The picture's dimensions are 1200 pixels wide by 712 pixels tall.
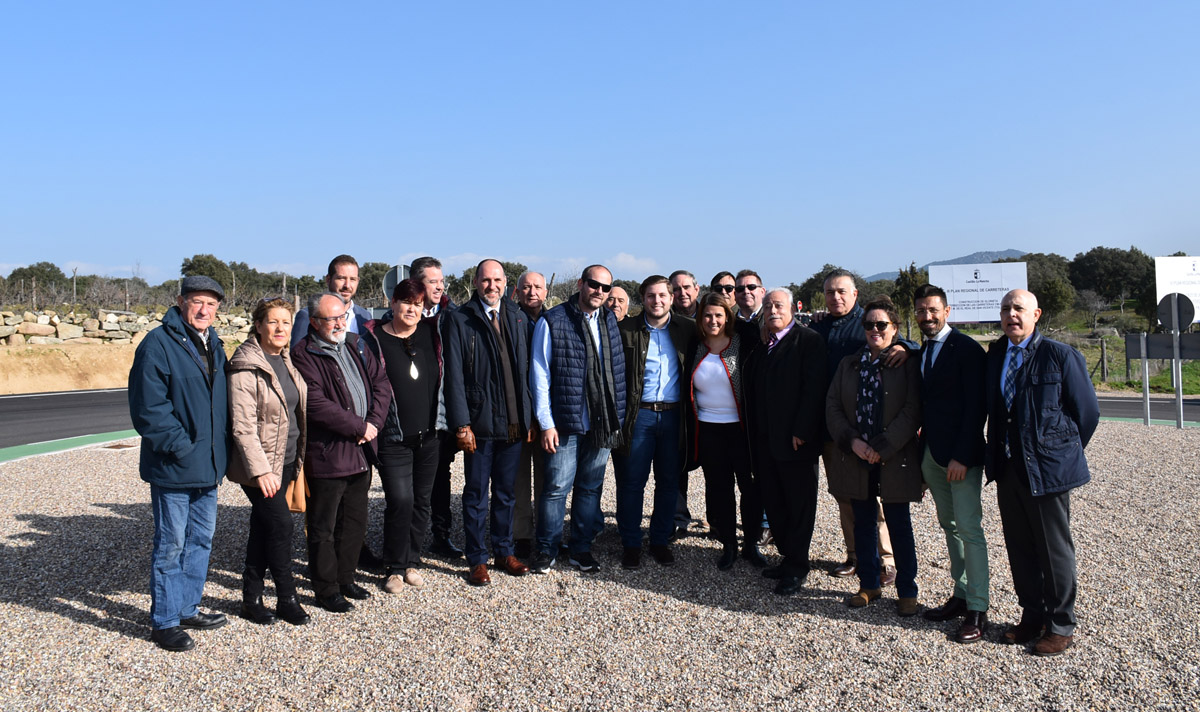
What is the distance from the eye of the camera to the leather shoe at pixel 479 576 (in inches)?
194

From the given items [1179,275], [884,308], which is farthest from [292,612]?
[1179,275]

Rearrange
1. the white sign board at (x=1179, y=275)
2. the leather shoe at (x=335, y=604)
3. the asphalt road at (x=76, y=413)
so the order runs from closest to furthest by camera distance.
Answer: the leather shoe at (x=335, y=604) → the asphalt road at (x=76, y=413) → the white sign board at (x=1179, y=275)

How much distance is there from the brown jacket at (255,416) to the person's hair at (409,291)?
2.86ft

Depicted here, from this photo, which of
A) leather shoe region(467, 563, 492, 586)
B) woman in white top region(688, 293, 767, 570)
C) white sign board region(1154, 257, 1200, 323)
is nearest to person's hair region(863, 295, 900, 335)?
woman in white top region(688, 293, 767, 570)

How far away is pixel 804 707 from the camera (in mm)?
3330

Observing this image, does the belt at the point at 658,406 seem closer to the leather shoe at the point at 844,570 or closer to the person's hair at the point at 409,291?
the leather shoe at the point at 844,570

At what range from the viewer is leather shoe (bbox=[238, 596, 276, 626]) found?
14.1 feet

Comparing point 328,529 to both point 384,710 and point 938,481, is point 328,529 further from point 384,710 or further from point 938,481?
point 938,481

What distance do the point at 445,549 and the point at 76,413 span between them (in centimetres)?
1245

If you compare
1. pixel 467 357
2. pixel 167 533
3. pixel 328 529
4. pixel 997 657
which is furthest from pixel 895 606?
pixel 167 533

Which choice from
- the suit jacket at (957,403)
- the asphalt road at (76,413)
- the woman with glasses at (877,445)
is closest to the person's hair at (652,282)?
the woman with glasses at (877,445)

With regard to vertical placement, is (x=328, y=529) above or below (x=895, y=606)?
above

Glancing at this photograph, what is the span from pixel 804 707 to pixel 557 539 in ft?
7.63

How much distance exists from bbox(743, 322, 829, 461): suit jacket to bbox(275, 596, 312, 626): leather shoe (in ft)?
9.86
